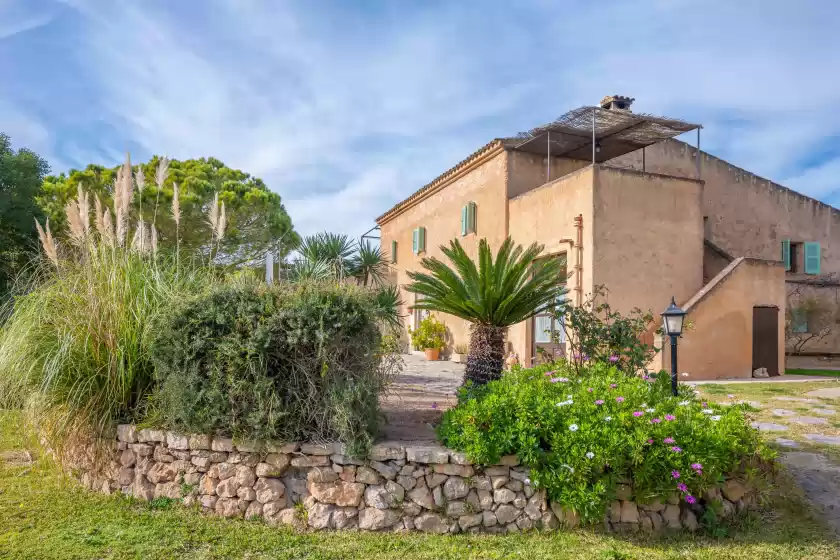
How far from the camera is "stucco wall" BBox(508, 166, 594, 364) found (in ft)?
37.3

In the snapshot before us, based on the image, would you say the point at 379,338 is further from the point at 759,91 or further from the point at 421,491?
the point at 759,91

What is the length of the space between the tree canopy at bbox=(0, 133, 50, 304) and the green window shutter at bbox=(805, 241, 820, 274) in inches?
807

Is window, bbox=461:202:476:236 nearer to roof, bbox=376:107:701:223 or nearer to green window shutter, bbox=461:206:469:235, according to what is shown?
green window shutter, bbox=461:206:469:235

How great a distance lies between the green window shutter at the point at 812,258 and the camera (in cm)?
1593

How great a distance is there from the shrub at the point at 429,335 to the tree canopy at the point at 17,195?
32.8 ft

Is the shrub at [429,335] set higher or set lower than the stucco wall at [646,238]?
lower

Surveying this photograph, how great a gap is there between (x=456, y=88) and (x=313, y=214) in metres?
6.80

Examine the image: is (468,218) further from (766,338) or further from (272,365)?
(272,365)

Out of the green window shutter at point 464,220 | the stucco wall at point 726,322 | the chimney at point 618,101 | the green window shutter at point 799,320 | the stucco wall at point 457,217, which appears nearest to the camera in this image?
the stucco wall at point 726,322

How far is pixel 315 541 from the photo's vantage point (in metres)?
3.73

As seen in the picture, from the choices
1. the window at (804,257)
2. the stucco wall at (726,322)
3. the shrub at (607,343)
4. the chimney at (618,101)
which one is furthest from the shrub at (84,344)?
the window at (804,257)

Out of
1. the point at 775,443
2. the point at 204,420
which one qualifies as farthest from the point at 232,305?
the point at 775,443

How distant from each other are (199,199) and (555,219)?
11542 millimetres

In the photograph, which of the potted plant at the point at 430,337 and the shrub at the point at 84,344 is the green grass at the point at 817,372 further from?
the shrub at the point at 84,344
